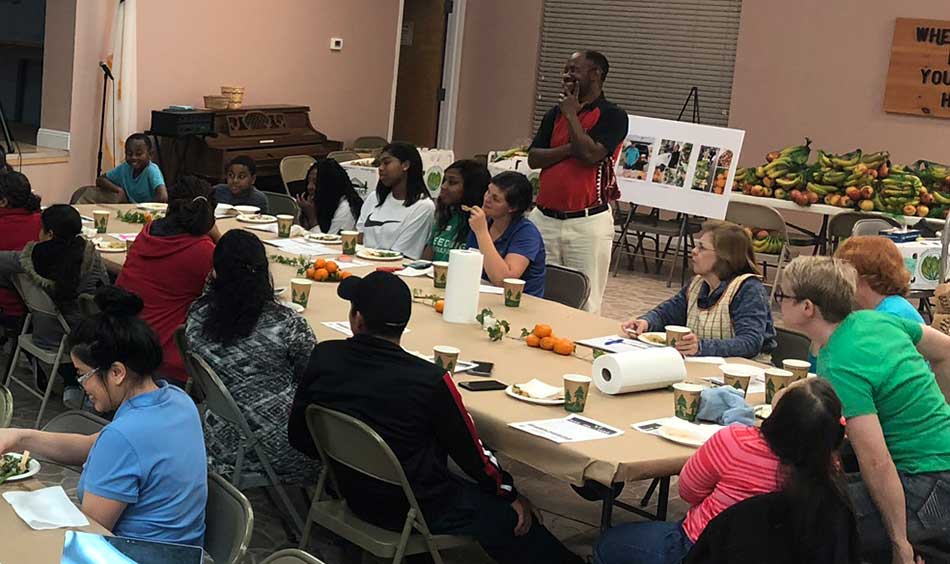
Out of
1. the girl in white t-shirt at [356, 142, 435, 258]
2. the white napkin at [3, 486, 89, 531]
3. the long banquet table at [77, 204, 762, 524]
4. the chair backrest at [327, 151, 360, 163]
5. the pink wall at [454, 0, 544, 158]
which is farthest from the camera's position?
the pink wall at [454, 0, 544, 158]

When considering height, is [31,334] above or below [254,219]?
below

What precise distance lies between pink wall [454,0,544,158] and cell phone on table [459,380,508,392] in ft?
31.8

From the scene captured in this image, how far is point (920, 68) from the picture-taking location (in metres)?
11.2

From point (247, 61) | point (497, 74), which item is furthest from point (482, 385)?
point (497, 74)

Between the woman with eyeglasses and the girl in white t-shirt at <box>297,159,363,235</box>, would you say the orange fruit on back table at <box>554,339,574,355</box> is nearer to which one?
the woman with eyeglasses

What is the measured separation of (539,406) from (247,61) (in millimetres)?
7863

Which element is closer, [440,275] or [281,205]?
[440,275]

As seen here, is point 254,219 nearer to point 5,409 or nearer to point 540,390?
point 540,390

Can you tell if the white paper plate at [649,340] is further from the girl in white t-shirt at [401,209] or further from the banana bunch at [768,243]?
the banana bunch at [768,243]

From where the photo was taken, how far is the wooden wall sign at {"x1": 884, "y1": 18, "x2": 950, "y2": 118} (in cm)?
1109

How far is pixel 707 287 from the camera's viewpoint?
496 cm

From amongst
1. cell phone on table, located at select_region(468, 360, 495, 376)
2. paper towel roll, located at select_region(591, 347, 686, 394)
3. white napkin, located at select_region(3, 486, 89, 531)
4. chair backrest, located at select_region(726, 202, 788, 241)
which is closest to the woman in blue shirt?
cell phone on table, located at select_region(468, 360, 495, 376)

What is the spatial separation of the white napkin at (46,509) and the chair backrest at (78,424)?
49 cm

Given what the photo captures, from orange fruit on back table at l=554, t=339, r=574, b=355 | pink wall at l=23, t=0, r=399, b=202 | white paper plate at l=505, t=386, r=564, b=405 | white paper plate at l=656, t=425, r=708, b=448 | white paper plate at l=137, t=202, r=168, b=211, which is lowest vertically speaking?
white paper plate at l=656, t=425, r=708, b=448
